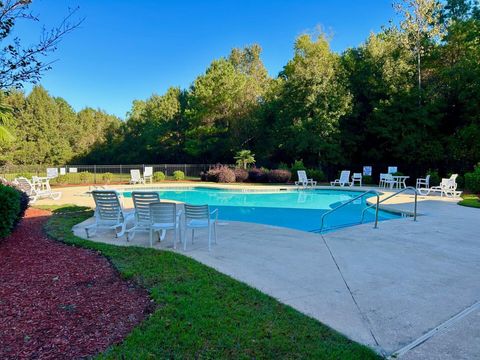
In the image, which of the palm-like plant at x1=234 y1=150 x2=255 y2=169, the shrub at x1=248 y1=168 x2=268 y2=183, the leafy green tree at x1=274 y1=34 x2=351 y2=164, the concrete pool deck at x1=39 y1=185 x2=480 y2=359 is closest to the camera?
the concrete pool deck at x1=39 y1=185 x2=480 y2=359

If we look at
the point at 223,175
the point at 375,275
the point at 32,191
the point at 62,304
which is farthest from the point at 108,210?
the point at 223,175

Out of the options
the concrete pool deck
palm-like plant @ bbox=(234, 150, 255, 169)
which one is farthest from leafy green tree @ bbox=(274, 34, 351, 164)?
the concrete pool deck

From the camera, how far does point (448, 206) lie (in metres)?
10.5

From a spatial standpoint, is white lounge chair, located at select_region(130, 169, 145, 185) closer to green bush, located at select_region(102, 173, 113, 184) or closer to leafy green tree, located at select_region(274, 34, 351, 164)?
green bush, located at select_region(102, 173, 113, 184)

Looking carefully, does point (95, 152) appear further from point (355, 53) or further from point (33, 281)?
point (33, 281)

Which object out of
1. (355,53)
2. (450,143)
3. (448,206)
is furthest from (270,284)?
(355,53)

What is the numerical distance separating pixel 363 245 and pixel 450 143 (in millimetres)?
16005

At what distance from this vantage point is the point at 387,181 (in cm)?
1722

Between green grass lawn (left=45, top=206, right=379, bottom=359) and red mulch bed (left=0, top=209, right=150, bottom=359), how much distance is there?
0.21 meters

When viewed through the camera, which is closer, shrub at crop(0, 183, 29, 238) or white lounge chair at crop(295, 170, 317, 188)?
shrub at crop(0, 183, 29, 238)

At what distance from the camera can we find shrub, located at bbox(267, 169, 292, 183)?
19.6m

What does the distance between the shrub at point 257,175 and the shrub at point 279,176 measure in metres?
0.29

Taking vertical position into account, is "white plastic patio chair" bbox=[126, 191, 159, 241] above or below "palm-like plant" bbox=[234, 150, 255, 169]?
below

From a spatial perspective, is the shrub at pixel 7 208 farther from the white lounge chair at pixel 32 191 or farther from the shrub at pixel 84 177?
the shrub at pixel 84 177
